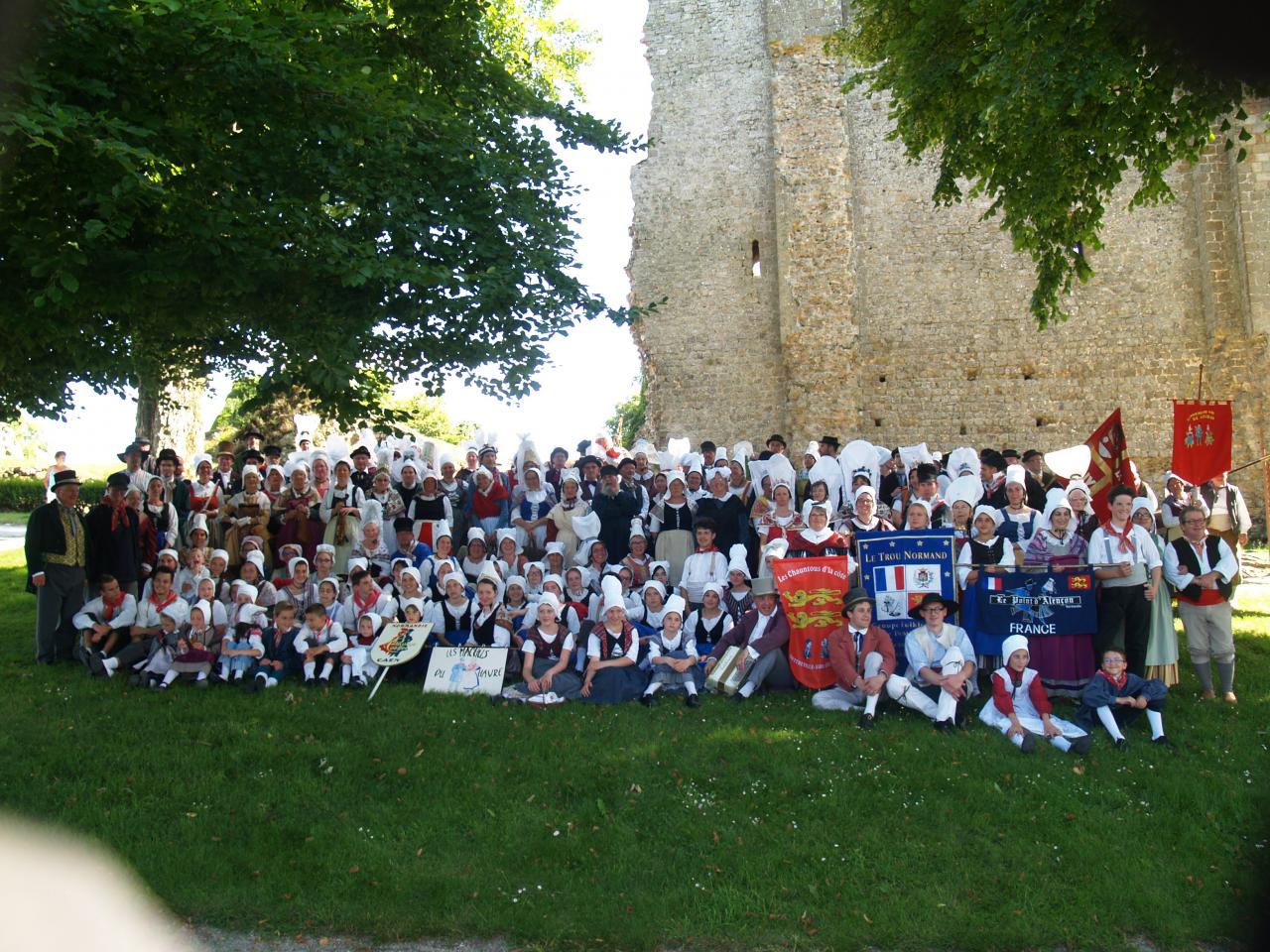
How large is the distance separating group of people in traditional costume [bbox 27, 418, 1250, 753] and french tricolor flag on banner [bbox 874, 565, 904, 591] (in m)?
0.25

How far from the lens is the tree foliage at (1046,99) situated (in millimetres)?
7273

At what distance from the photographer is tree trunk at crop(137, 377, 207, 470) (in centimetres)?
1462

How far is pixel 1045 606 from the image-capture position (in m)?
7.49

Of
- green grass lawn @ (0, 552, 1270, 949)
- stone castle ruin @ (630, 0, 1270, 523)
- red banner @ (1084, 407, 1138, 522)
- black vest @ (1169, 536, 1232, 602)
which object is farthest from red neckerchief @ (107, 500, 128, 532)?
stone castle ruin @ (630, 0, 1270, 523)

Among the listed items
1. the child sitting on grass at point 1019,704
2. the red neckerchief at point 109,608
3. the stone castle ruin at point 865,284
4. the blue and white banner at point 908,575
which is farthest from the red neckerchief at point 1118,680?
the stone castle ruin at point 865,284

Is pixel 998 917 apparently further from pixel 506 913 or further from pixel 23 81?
pixel 23 81

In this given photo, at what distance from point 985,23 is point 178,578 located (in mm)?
8847

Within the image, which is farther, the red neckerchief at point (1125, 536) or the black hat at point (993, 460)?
the black hat at point (993, 460)

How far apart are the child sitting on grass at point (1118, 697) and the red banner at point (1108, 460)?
2552 mm

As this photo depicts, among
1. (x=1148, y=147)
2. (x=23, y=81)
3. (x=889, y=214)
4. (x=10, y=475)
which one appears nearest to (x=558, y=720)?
(x=23, y=81)

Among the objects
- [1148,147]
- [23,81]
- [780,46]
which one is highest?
[780,46]

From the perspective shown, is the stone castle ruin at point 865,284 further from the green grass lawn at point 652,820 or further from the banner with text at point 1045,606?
the green grass lawn at point 652,820

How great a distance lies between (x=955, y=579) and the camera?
26.0 feet

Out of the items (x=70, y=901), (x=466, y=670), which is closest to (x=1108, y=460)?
(x=466, y=670)
